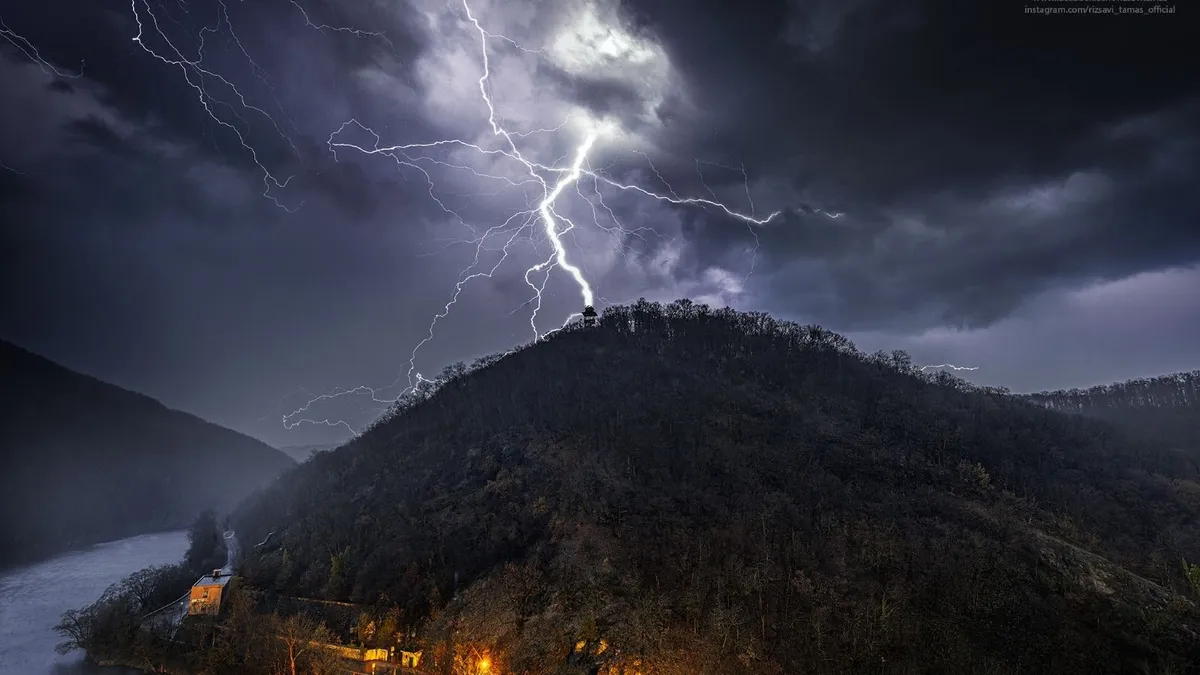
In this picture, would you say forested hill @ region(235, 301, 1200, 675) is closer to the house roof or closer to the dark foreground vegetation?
the dark foreground vegetation

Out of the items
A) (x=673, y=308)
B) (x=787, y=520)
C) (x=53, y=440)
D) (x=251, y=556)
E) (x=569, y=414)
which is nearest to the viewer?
(x=787, y=520)

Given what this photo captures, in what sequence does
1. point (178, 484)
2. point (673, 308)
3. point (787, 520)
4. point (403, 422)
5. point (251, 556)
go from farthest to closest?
point (178, 484), point (673, 308), point (403, 422), point (251, 556), point (787, 520)

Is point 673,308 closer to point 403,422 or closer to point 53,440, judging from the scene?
point 403,422

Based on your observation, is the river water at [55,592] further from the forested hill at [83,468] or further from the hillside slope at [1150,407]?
the hillside slope at [1150,407]

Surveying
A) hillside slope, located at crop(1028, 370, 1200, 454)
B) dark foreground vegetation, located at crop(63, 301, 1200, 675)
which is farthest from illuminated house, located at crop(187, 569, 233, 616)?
hillside slope, located at crop(1028, 370, 1200, 454)

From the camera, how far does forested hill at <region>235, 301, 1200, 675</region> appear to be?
44250 mm

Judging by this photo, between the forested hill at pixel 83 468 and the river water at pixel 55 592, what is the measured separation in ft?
26.0

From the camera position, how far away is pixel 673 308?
13112cm

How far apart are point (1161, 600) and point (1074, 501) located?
790 inches

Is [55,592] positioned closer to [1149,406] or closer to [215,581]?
[215,581]

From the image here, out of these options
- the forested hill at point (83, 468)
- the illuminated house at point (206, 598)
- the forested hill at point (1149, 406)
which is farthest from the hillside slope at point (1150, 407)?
the forested hill at point (83, 468)

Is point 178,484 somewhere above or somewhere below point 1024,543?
above

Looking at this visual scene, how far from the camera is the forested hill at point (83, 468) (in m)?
116

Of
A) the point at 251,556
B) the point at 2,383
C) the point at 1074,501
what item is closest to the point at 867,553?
the point at 1074,501
